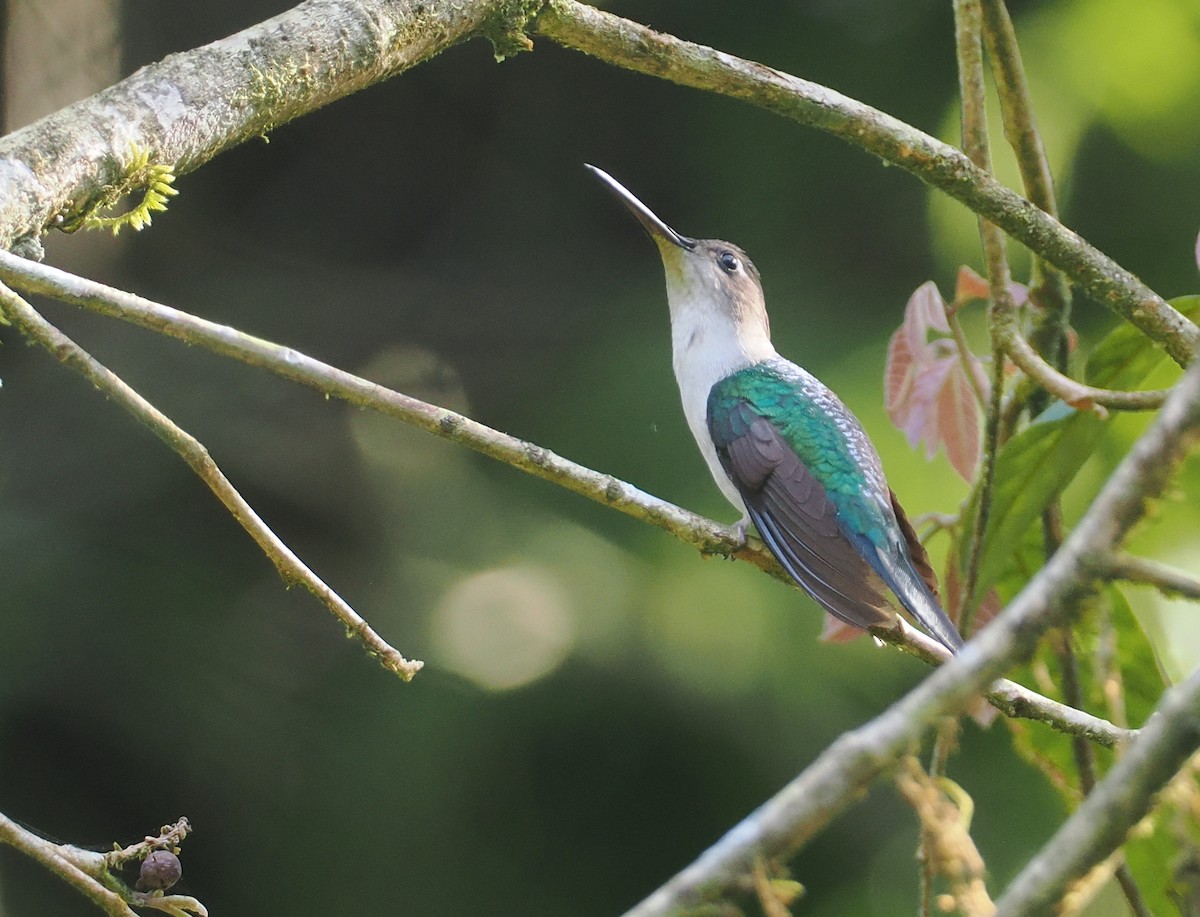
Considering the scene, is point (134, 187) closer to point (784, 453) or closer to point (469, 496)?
point (784, 453)

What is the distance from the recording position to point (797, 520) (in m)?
2.76

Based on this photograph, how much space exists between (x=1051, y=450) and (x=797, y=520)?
0.62 metres

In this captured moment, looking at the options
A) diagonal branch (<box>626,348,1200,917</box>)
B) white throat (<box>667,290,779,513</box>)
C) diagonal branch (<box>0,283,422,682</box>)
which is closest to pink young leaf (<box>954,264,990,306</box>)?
white throat (<box>667,290,779,513</box>)

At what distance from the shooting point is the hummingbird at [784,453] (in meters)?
2.56

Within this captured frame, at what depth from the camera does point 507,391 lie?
165 inches

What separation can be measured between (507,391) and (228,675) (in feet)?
4.32

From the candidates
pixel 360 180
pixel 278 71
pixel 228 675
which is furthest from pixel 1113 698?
pixel 360 180

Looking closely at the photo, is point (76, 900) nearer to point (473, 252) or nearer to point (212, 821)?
point (212, 821)

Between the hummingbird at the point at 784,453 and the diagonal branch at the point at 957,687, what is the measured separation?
5.26ft

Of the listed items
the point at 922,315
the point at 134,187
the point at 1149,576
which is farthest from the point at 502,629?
the point at 1149,576

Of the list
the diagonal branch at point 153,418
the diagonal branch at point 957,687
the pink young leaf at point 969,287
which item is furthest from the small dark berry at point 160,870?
the pink young leaf at point 969,287

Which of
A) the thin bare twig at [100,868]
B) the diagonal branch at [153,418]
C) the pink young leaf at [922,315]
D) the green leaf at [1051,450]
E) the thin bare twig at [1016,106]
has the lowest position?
the thin bare twig at [100,868]

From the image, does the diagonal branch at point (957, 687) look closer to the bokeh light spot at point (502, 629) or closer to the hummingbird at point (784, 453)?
the hummingbird at point (784, 453)

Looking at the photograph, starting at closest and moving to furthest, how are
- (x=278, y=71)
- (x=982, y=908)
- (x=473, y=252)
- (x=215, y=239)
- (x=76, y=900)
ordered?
(x=982, y=908), (x=278, y=71), (x=76, y=900), (x=215, y=239), (x=473, y=252)
